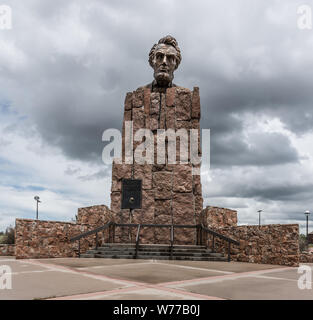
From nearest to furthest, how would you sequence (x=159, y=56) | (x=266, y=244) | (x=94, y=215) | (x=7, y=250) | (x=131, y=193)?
1. (x=266, y=244)
2. (x=94, y=215)
3. (x=131, y=193)
4. (x=7, y=250)
5. (x=159, y=56)

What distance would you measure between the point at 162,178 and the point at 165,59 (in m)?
5.27

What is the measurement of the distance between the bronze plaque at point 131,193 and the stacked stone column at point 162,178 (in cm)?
76

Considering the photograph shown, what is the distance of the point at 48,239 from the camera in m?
9.95

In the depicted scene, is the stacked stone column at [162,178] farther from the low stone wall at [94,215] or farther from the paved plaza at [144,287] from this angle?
the paved plaza at [144,287]

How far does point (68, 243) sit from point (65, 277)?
5.13 m

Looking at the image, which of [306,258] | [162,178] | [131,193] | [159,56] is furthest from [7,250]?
[306,258]

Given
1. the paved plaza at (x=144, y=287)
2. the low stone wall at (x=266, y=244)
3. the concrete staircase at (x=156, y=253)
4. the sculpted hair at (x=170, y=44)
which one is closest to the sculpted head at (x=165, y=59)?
the sculpted hair at (x=170, y=44)

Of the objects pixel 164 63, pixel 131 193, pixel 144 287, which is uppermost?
pixel 164 63

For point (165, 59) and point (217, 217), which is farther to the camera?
point (165, 59)

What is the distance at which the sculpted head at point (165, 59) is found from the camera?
14383mm

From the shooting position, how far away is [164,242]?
12516mm

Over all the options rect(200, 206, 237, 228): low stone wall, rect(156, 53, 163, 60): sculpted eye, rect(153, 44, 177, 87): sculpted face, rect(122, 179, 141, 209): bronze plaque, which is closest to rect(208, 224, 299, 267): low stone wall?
rect(200, 206, 237, 228): low stone wall

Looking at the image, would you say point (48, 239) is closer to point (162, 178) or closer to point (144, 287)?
point (162, 178)
